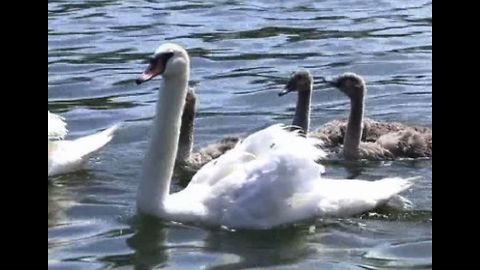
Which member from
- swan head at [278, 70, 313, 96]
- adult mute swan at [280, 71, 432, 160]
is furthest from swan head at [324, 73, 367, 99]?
swan head at [278, 70, 313, 96]

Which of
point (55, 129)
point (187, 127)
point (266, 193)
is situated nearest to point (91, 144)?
point (55, 129)

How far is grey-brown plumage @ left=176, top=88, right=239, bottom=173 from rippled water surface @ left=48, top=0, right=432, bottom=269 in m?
0.34

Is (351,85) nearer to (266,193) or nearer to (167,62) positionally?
(167,62)

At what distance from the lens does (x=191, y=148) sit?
8.69 m

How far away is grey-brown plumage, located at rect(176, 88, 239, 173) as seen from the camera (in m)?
8.51

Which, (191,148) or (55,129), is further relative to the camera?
(191,148)

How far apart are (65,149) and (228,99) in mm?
2532

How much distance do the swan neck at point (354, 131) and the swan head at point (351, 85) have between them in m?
0.06

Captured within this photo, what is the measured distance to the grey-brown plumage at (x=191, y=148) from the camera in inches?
335

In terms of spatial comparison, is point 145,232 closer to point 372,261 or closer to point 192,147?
point 372,261

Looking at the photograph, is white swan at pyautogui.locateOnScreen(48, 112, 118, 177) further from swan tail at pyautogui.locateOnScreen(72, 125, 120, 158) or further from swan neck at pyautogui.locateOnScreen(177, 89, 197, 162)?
swan neck at pyautogui.locateOnScreen(177, 89, 197, 162)
